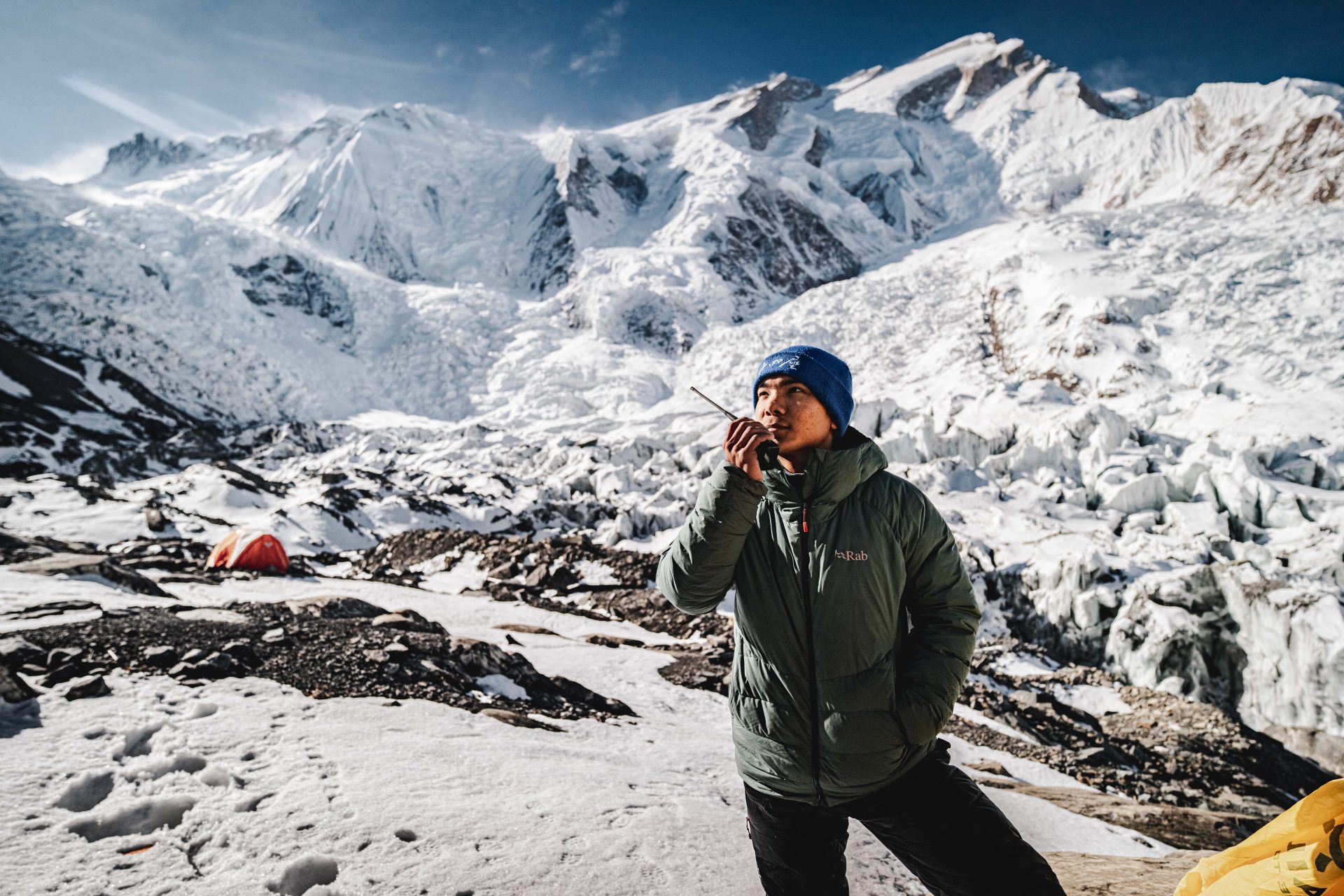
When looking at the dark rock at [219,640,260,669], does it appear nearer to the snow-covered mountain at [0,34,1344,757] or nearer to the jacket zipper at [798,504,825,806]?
the jacket zipper at [798,504,825,806]

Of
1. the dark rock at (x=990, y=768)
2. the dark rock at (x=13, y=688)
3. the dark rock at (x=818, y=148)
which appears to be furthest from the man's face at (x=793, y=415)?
the dark rock at (x=818, y=148)


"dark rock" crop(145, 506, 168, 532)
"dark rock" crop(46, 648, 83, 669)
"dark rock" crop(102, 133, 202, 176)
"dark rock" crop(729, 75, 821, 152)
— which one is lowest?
"dark rock" crop(145, 506, 168, 532)

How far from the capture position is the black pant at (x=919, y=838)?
5.12ft

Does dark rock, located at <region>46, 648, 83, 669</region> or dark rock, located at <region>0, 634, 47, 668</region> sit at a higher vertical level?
dark rock, located at <region>0, 634, 47, 668</region>

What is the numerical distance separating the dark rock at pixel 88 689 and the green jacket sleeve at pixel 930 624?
14.2 feet

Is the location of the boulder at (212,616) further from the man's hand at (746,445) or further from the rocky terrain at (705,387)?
the man's hand at (746,445)

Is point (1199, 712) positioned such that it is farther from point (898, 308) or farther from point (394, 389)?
point (394, 389)

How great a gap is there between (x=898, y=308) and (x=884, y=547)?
162 ft

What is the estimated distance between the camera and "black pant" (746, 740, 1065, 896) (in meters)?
1.56

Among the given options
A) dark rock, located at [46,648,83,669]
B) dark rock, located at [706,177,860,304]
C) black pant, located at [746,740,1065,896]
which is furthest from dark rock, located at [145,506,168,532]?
dark rock, located at [706,177,860,304]

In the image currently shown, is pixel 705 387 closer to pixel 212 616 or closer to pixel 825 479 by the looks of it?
pixel 212 616

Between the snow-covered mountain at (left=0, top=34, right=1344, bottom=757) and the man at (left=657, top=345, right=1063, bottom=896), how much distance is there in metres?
12.6

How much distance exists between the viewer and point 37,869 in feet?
6.74

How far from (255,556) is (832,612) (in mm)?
14280
